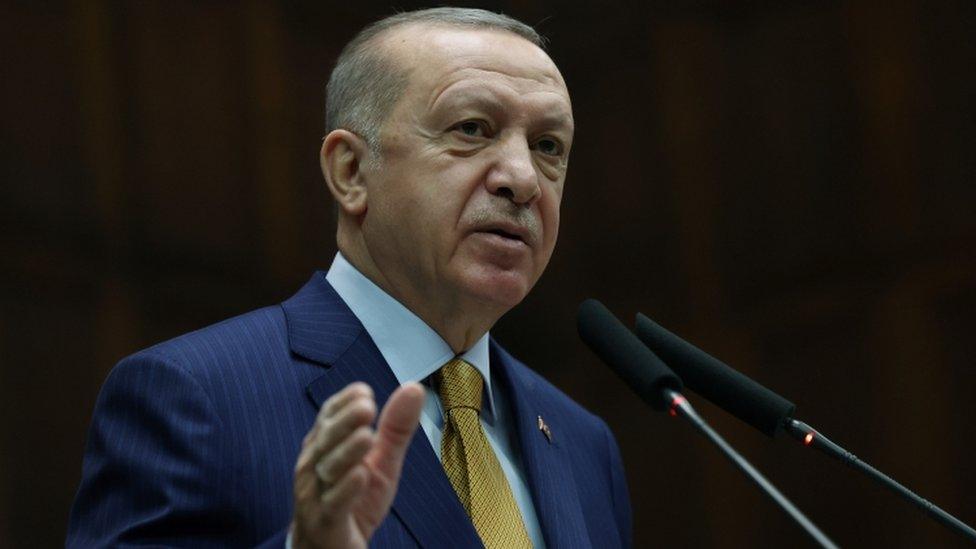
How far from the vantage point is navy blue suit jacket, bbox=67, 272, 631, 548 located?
77.1 inches

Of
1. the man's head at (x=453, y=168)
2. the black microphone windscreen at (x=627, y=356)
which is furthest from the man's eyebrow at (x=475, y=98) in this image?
the black microphone windscreen at (x=627, y=356)

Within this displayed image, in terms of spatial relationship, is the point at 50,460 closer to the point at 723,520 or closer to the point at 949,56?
the point at 723,520

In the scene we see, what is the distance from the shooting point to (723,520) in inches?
169

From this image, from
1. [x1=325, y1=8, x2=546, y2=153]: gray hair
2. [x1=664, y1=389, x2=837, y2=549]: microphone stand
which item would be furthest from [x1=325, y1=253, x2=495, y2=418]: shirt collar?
[x1=664, y1=389, x2=837, y2=549]: microphone stand

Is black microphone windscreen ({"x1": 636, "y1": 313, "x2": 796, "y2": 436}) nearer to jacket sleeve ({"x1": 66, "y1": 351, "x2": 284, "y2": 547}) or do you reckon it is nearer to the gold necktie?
the gold necktie

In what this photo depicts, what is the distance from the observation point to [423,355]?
7.68 ft

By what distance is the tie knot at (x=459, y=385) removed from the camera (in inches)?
91.4

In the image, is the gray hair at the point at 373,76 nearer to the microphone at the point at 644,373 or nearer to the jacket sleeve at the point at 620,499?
the microphone at the point at 644,373

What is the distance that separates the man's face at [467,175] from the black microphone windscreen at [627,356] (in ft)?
0.84

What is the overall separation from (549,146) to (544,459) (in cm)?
55

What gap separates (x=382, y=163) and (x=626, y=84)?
2293mm

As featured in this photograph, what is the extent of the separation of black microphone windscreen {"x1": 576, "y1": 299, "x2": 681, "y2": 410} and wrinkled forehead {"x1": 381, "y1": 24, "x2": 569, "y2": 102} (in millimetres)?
502

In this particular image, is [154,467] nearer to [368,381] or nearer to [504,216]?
[368,381]

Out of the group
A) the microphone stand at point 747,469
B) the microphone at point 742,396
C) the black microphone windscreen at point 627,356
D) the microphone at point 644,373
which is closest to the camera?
the microphone stand at point 747,469
